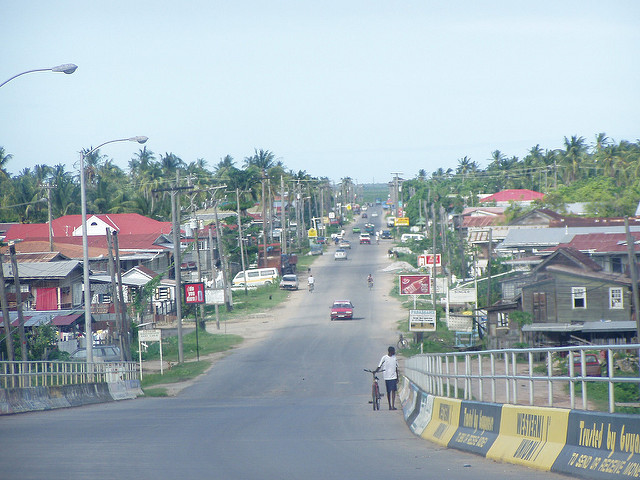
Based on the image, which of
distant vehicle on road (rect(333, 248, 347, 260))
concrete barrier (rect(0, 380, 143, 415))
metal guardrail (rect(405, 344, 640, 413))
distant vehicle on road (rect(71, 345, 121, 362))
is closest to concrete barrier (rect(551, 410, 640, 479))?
metal guardrail (rect(405, 344, 640, 413))

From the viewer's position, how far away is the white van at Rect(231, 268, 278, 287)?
83062mm

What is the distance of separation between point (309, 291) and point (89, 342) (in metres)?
47.6

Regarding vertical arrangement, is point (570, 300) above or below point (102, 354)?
above

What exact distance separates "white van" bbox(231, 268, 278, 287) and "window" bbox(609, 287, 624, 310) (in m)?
44.9

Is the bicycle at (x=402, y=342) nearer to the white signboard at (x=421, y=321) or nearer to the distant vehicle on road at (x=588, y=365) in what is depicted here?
the white signboard at (x=421, y=321)

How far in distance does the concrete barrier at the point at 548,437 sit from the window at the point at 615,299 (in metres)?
32.6

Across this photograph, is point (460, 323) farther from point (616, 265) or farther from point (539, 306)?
point (616, 265)

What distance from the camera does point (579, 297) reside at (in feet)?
144

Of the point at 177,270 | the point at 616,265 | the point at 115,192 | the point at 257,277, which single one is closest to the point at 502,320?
the point at 616,265

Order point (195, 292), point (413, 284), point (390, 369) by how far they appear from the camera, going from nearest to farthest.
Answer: point (390, 369)
point (195, 292)
point (413, 284)

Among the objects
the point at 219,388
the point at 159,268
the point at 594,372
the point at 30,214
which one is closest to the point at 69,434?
the point at 594,372

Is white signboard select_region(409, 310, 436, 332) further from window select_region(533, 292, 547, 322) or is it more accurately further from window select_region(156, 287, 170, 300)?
window select_region(156, 287, 170, 300)

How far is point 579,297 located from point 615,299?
187cm

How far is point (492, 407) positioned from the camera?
10805 mm
